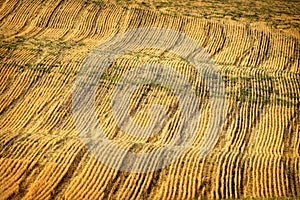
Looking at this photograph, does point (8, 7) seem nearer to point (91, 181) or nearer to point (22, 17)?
point (22, 17)

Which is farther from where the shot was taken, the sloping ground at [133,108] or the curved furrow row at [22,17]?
the curved furrow row at [22,17]

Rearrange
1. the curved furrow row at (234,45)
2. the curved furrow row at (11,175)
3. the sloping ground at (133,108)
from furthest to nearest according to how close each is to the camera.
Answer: the curved furrow row at (234,45), the sloping ground at (133,108), the curved furrow row at (11,175)

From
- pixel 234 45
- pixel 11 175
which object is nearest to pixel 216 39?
pixel 234 45

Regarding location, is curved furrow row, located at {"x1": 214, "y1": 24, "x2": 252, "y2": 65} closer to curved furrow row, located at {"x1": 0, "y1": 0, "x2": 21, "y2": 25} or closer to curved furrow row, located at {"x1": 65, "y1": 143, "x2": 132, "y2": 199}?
curved furrow row, located at {"x1": 65, "y1": 143, "x2": 132, "y2": 199}

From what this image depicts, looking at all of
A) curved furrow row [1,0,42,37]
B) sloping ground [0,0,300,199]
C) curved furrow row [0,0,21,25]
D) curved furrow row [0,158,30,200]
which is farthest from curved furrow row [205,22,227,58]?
curved furrow row [0,158,30,200]

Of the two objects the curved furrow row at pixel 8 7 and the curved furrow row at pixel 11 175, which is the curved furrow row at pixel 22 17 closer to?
the curved furrow row at pixel 8 7

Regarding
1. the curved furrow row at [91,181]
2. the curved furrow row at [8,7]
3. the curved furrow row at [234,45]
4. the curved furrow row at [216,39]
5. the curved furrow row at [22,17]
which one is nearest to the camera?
the curved furrow row at [91,181]

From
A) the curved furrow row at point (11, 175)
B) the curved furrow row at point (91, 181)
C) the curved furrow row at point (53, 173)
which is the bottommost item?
the curved furrow row at point (91, 181)

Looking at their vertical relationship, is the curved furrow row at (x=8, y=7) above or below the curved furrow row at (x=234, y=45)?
above

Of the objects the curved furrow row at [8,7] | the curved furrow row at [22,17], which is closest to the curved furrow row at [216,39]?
the curved furrow row at [22,17]
